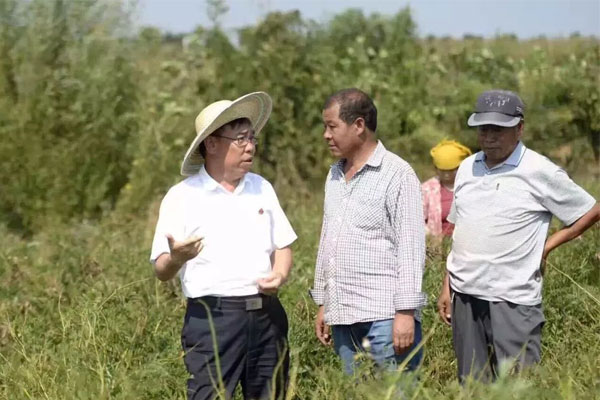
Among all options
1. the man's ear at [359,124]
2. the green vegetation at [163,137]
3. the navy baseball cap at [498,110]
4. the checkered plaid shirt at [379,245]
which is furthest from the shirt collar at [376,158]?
the green vegetation at [163,137]

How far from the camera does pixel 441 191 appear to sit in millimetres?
5688

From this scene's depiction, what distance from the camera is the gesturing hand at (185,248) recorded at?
3264 mm

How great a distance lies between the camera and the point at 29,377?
159 inches

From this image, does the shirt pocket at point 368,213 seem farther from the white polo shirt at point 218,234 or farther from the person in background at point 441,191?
the person in background at point 441,191

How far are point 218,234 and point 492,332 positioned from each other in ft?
4.24

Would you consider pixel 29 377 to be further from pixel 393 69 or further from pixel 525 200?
pixel 393 69

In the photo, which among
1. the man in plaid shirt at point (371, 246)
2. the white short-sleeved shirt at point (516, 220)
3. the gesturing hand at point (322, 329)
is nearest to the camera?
the man in plaid shirt at point (371, 246)

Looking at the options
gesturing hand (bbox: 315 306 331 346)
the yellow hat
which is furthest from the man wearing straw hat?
the yellow hat

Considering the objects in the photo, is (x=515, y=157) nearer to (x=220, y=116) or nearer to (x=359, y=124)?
(x=359, y=124)

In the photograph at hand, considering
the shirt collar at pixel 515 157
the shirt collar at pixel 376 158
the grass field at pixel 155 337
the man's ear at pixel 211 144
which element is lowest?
the grass field at pixel 155 337

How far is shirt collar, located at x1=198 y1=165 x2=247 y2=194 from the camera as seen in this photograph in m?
3.60

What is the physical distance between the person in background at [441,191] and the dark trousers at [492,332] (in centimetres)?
152

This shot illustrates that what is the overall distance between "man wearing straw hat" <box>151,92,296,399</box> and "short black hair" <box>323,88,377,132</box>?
367 millimetres

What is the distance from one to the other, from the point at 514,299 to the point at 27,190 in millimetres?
7016
